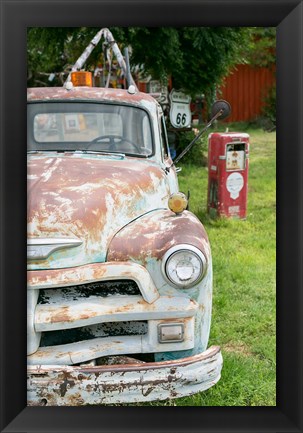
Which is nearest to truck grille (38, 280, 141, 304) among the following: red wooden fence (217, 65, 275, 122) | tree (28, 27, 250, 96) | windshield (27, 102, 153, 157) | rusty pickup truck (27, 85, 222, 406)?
rusty pickup truck (27, 85, 222, 406)

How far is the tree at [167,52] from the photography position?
440 centimetres

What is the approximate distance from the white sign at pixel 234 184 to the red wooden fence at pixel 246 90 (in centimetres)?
86

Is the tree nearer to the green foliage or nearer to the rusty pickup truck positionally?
the green foliage

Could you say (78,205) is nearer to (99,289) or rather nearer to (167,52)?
(99,289)

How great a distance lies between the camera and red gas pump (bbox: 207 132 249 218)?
555 centimetres

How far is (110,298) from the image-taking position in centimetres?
250

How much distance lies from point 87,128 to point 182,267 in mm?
1095

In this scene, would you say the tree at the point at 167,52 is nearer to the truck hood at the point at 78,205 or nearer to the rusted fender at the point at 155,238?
the truck hood at the point at 78,205

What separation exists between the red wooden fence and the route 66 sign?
0.37 meters

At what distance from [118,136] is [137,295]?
1077mm

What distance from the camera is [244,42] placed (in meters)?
4.59
